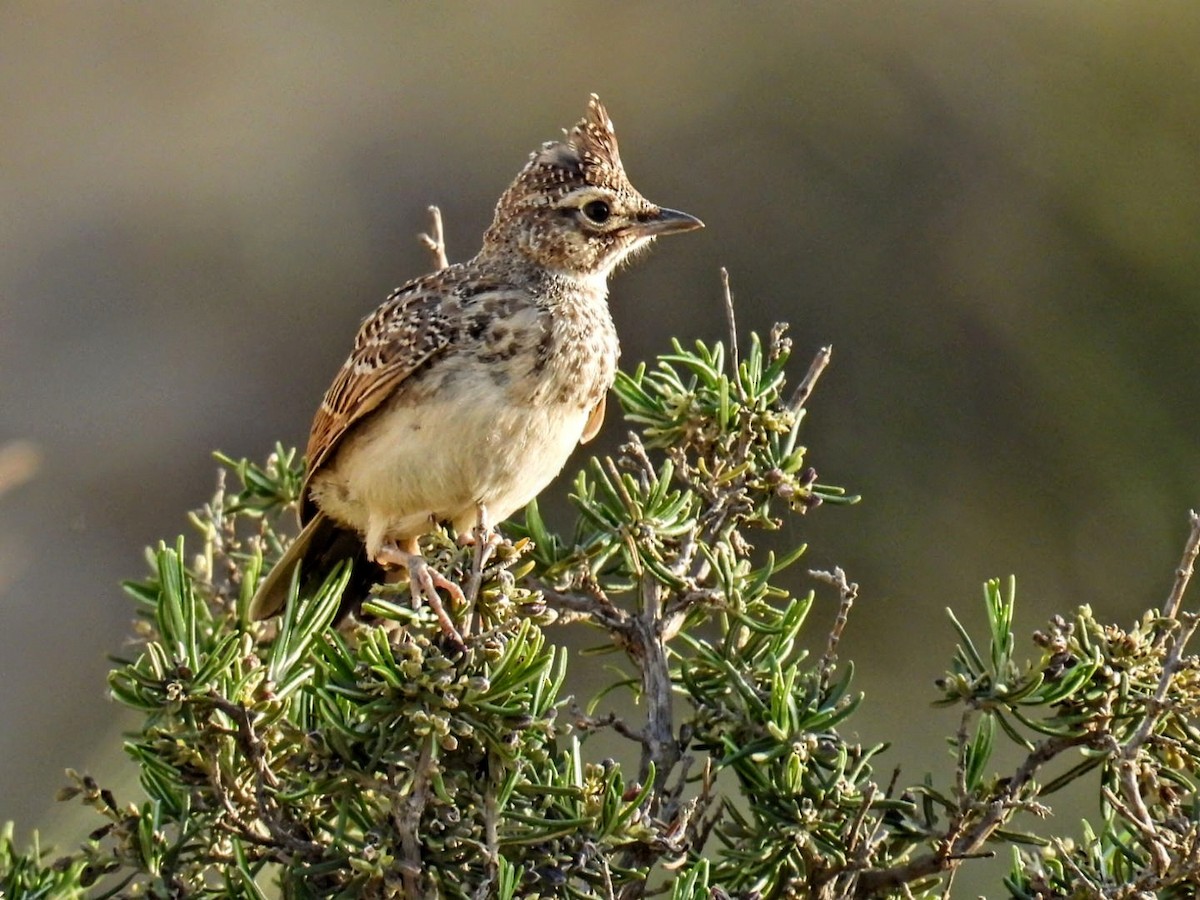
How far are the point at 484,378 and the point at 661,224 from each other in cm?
61

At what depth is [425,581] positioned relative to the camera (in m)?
2.59

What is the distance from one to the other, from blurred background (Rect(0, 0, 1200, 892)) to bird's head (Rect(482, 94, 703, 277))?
1210 mm

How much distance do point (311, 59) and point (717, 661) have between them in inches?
430

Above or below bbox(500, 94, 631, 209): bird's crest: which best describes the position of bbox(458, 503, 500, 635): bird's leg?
below

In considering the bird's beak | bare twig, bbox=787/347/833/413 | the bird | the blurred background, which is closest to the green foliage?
bare twig, bbox=787/347/833/413

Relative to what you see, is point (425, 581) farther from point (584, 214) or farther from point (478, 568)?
point (584, 214)

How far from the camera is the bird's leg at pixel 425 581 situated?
230cm

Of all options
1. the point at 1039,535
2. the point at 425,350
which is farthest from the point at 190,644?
the point at 1039,535

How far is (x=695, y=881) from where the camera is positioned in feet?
6.93

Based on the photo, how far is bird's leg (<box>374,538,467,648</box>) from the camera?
7.53ft

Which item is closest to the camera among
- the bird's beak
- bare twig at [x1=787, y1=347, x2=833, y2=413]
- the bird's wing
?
bare twig at [x1=787, y1=347, x2=833, y2=413]

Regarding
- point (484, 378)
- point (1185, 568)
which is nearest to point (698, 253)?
point (484, 378)

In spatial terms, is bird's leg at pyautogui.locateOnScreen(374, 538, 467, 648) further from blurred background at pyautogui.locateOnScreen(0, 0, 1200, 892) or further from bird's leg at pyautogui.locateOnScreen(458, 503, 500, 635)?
blurred background at pyautogui.locateOnScreen(0, 0, 1200, 892)

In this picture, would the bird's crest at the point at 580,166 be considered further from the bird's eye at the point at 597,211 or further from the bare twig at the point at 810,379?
the bare twig at the point at 810,379
